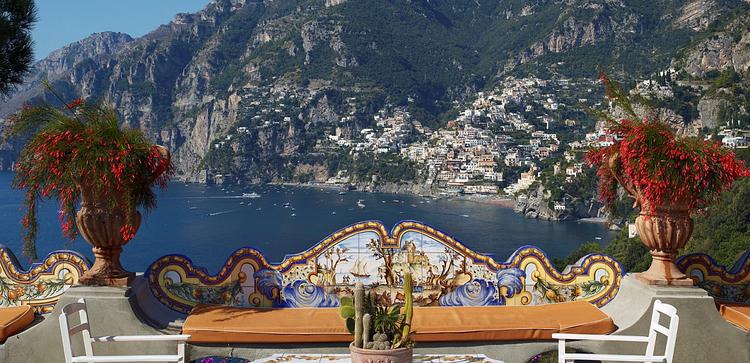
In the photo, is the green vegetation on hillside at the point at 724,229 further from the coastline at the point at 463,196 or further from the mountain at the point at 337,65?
Answer: the mountain at the point at 337,65

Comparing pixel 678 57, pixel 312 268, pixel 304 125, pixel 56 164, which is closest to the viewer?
pixel 56 164

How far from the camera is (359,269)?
15.2 ft

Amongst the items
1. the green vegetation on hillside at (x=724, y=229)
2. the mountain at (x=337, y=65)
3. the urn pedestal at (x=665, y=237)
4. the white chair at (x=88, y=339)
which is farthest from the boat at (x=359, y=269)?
the mountain at (x=337, y=65)

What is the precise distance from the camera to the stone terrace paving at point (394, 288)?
4145mm

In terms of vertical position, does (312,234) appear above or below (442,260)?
below

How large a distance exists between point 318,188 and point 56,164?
104 metres

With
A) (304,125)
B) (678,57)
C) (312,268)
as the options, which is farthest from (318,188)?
(312,268)

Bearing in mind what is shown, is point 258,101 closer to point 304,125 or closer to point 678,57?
point 304,125

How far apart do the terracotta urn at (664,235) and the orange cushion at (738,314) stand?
29 cm

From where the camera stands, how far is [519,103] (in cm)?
11812

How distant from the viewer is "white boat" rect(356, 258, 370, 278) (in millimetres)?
4633

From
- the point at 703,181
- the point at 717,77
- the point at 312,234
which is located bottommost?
the point at 312,234

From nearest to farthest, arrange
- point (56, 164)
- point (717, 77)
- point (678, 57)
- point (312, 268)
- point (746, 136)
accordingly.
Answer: point (56, 164) → point (312, 268) → point (746, 136) → point (717, 77) → point (678, 57)

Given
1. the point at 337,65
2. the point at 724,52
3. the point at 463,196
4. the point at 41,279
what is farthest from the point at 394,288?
the point at 337,65
